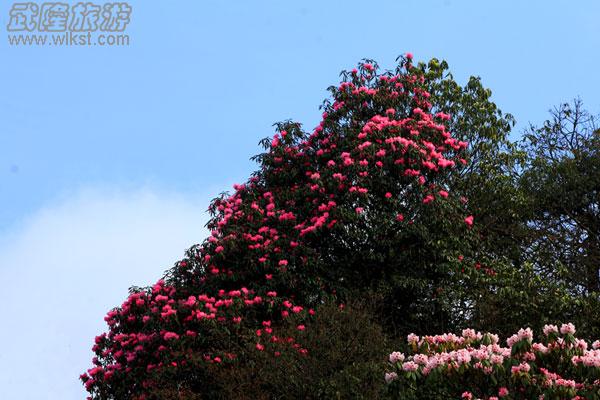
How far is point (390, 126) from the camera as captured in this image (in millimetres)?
19078

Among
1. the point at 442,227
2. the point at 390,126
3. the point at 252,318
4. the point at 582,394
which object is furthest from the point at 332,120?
the point at 582,394

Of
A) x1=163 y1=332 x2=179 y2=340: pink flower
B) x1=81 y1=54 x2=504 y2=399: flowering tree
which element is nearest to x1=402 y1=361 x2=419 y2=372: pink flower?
x1=81 y1=54 x2=504 y2=399: flowering tree

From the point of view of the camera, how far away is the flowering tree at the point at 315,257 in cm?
1686

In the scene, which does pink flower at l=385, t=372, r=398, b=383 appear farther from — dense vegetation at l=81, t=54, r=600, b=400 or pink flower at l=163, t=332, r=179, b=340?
pink flower at l=163, t=332, r=179, b=340

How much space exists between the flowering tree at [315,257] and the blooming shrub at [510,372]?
7.14 metres

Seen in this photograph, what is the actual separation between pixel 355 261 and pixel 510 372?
9.53 metres

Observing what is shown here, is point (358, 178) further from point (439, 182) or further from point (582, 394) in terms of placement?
point (582, 394)

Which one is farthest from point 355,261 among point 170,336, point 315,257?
point 170,336

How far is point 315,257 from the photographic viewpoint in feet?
58.2

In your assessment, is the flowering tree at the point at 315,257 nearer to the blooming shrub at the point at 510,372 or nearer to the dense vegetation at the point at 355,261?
the dense vegetation at the point at 355,261

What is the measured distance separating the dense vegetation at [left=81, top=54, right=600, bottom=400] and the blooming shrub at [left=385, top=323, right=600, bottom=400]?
12.4ft

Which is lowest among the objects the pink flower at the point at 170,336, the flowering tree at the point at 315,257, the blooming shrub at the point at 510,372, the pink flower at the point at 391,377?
the blooming shrub at the point at 510,372

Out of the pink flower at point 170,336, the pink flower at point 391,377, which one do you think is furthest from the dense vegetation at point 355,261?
the pink flower at point 391,377

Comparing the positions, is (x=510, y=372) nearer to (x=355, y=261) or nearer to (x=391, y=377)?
(x=391, y=377)
